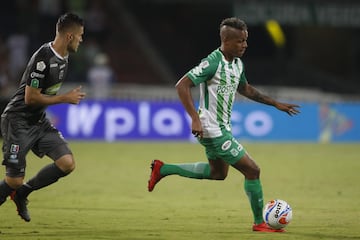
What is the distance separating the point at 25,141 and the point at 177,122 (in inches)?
584

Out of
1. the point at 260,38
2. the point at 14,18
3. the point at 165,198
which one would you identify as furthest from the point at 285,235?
the point at 260,38

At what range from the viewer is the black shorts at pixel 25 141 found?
9.44 m

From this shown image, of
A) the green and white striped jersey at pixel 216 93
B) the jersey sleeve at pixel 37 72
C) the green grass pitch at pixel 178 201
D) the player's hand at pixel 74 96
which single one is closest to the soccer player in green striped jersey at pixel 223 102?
the green and white striped jersey at pixel 216 93

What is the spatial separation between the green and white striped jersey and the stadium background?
14.0 m

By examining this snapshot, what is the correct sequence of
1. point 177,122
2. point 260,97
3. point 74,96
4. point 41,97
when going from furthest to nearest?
point 177,122 → point 260,97 → point 41,97 → point 74,96

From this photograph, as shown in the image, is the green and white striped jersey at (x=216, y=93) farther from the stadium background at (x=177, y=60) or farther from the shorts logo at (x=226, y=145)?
the stadium background at (x=177, y=60)

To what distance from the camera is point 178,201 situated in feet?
41.3

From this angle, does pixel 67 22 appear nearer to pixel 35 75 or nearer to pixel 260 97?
pixel 35 75

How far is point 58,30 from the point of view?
9.55 m

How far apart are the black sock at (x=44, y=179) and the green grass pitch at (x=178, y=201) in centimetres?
40

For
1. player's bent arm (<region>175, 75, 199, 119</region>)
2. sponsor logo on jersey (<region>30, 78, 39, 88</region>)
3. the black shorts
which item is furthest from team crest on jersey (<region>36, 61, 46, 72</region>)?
player's bent arm (<region>175, 75, 199, 119</region>)

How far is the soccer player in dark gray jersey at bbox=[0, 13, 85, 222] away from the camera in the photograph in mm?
9305

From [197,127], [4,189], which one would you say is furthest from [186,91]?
[4,189]

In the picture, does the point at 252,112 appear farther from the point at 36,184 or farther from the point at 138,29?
the point at 36,184
